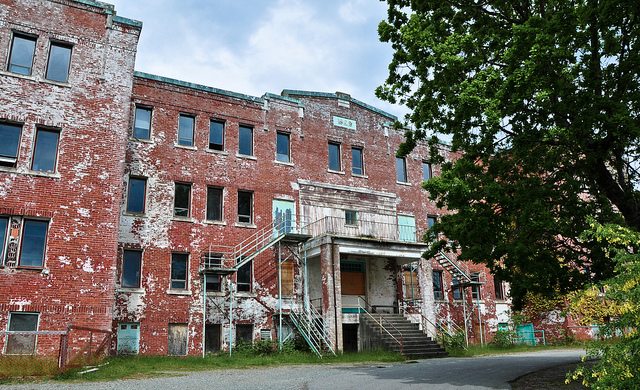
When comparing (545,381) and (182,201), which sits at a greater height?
(182,201)

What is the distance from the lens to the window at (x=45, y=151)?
57.6ft

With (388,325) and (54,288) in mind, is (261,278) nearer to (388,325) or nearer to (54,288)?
(388,325)

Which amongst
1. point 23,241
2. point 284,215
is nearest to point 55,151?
point 23,241

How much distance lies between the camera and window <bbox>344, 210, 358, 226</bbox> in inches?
1001

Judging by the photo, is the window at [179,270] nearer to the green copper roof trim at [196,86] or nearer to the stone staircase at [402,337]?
the green copper roof trim at [196,86]

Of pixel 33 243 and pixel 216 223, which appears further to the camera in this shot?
pixel 216 223

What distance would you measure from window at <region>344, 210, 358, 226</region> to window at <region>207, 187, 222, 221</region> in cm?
626

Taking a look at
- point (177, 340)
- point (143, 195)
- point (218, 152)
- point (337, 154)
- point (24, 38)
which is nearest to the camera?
point (24, 38)

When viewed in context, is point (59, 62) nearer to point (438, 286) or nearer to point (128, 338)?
point (128, 338)

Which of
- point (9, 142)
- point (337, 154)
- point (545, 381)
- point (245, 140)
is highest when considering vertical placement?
point (337, 154)

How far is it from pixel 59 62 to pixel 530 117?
16447 mm

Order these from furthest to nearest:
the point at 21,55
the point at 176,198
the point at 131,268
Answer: the point at 176,198 → the point at 131,268 → the point at 21,55

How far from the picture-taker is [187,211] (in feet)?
72.8

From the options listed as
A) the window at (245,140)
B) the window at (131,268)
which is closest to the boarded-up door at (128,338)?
the window at (131,268)
